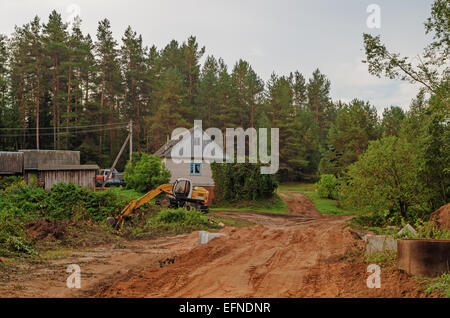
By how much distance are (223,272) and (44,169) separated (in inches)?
727

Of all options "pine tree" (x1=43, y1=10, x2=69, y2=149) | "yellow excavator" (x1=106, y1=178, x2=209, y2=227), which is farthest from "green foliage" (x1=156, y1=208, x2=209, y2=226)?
"pine tree" (x1=43, y1=10, x2=69, y2=149)

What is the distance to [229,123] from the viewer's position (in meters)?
56.1

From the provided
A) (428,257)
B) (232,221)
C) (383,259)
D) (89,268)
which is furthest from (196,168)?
(428,257)

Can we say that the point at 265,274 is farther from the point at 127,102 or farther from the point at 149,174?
the point at 127,102

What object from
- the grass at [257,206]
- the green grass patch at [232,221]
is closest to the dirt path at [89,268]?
the green grass patch at [232,221]

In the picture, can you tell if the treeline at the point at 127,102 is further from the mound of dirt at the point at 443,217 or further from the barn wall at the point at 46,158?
the mound of dirt at the point at 443,217

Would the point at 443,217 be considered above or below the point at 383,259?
above

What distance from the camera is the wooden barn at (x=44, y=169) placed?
23484 mm

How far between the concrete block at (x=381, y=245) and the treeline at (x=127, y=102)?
3352 cm

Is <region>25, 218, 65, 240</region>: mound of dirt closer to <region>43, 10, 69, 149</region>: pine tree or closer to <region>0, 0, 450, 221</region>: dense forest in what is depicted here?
<region>0, 0, 450, 221</region>: dense forest

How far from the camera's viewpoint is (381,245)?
9812mm
